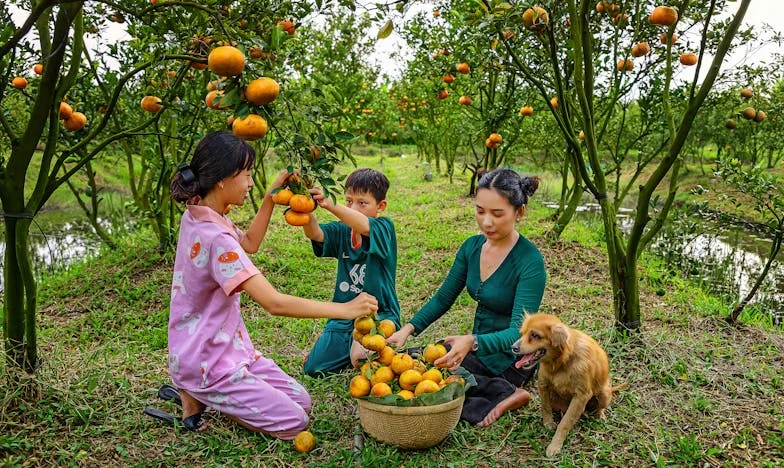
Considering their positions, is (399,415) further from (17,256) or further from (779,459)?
(17,256)

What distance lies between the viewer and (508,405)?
9.59 feet

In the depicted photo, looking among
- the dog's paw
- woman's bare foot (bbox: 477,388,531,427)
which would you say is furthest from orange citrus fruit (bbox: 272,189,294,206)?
the dog's paw

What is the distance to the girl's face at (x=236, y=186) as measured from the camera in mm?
2682

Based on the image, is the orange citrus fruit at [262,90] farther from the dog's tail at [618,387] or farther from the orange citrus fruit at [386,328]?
the dog's tail at [618,387]

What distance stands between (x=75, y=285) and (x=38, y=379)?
3118 millimetres

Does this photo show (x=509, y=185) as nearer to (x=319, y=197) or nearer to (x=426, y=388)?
(x=319, y=197)

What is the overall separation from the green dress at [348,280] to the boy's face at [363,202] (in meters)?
0.09

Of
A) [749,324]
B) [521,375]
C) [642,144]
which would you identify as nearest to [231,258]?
[521,375]

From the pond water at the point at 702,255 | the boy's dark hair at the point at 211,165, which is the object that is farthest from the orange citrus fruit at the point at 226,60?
the pond water at the point at 702,255

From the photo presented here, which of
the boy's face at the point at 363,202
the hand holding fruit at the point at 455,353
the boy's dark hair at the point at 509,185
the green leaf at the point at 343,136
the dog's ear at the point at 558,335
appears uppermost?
the green leaf at the point at 343,136

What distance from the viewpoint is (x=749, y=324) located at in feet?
13.9

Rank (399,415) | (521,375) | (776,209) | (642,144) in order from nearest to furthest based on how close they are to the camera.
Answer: (399,415), (521,375), (776,209), (642,144)

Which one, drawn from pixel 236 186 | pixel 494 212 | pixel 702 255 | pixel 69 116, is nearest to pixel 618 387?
pixel 494 212

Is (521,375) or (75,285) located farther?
(75,285)
